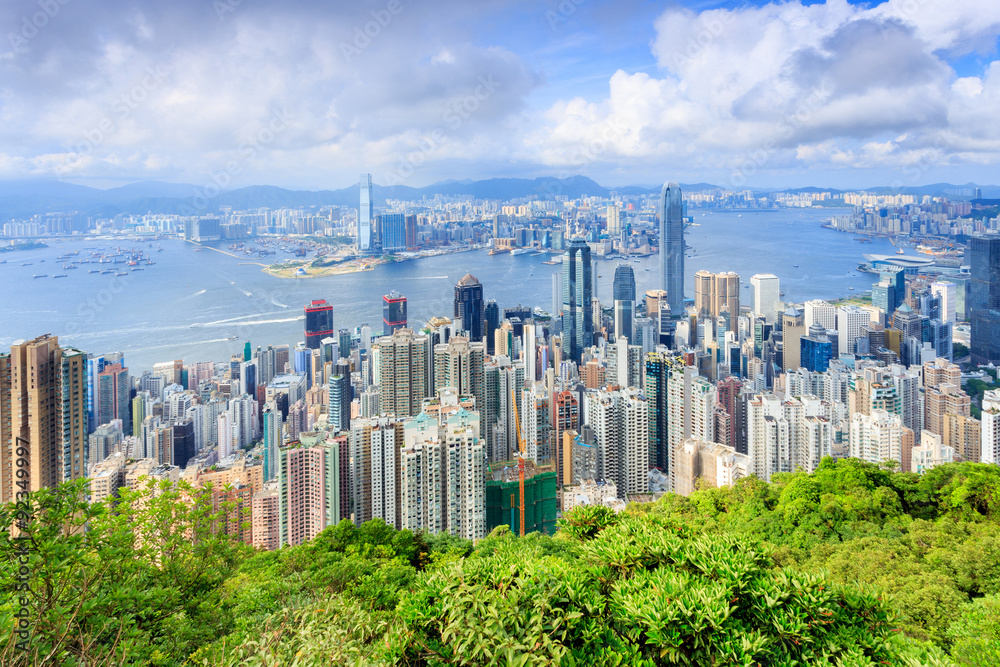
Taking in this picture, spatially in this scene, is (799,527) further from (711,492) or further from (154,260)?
(154,260)

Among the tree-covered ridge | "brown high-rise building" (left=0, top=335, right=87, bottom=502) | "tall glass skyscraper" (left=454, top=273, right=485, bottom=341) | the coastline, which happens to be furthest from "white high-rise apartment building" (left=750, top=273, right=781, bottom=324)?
"brown high-rise building" (left=0, top=335, right=87, bottom=502)

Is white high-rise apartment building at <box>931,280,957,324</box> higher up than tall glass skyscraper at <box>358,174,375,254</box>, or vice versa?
tall glass skyscraper at <box>358,174,375,254</box>

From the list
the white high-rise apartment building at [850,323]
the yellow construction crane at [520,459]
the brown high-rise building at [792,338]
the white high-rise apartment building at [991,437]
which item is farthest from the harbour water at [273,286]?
the white high-rise apartment building at [991,437]

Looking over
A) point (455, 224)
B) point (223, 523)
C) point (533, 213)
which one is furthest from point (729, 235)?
point (223, 523)

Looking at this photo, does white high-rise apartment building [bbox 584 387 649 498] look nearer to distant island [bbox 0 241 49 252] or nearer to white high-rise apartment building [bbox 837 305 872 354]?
white high-rise apartment building [bbox 837 305 872 354]

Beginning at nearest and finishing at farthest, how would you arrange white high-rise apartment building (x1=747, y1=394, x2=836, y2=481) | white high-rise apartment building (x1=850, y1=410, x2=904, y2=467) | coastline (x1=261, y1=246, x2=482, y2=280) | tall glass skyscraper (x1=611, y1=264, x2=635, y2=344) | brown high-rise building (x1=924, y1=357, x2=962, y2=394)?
white high-rise apartment building (x1=850, y1=410, x2=904, y2=467) → white high-rise apartment building (x1=747, y1=394, x2=836, y2=481) → brown high-rise building (x1=924, y1=357, x2=962, y2=394) → coastline (x1=261, y1=246, x2=482, y2=280) → tall glass skyscraper (x1=611, y1=264, x2=635, y2=344)

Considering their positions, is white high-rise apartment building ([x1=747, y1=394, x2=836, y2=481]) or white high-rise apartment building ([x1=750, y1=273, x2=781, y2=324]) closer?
white high-rise apartment building ([x1=747, y1=394, x2=836, y2=481])

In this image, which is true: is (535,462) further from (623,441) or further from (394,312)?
(394,312)

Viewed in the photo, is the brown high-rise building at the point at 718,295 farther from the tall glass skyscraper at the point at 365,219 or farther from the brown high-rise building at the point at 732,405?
the tall glass skyscraper at the point at 365,219
